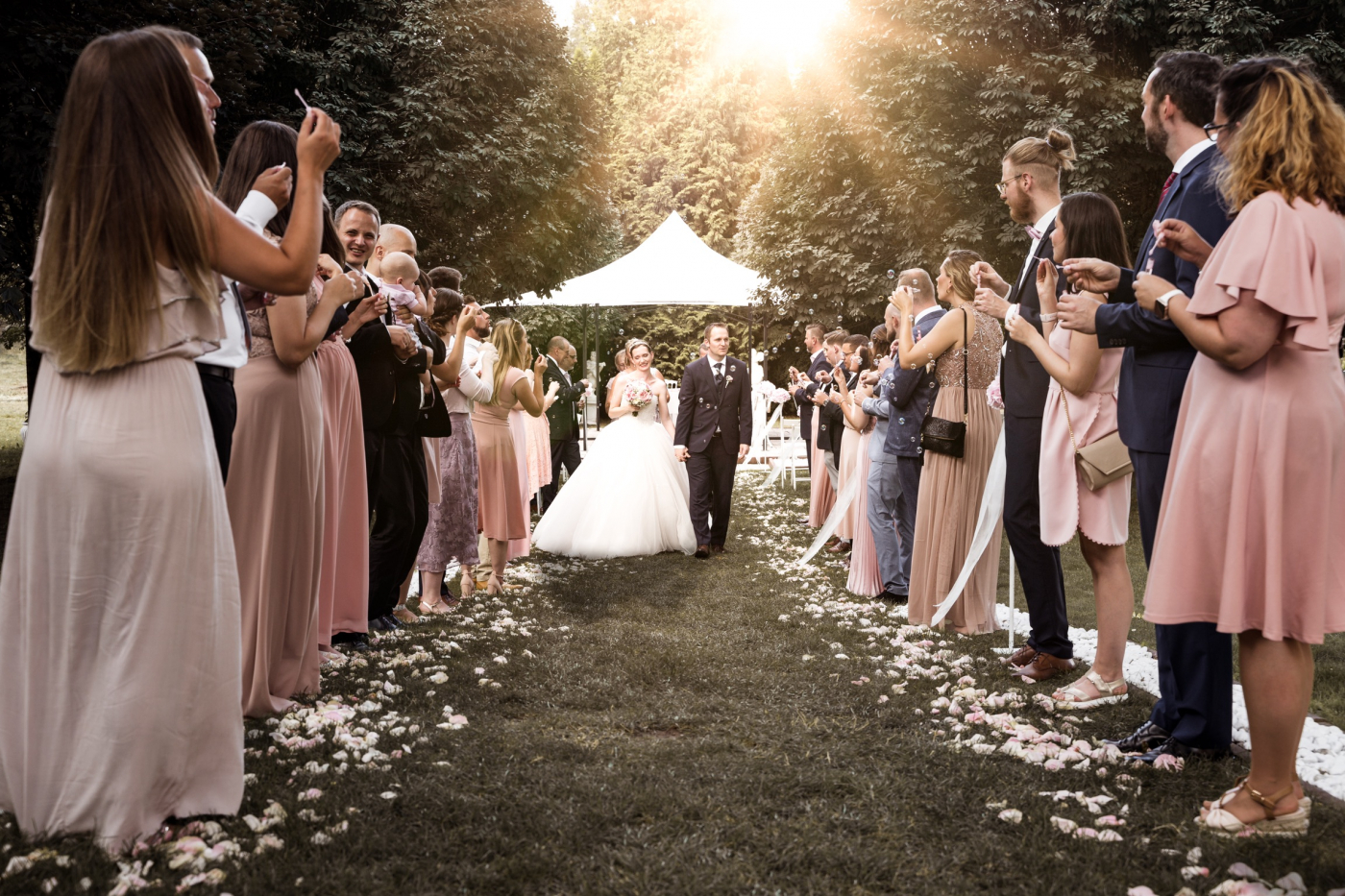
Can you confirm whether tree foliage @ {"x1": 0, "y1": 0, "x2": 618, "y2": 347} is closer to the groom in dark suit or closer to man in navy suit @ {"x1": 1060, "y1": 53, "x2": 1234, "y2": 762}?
the groom in dark suit

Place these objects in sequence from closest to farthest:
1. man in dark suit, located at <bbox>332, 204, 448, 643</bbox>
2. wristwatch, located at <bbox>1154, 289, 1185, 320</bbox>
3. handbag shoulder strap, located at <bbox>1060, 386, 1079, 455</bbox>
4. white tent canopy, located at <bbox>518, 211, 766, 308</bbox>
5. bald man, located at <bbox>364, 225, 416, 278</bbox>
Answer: wristwatch, located at <bbox>1154, 289, 1185, 320</bbox> < handbag shoulder strap, located at <bbox>1060, 386, 1079, 455</bbox> < man in dark suit, located at <bbox>332, 204, 448, 643</bbox> < bald man, located at <bbox>364, 225, 416, 278</bbox> < white tent canopy, located at <bbox>518, 211, 766, 308</bbox>

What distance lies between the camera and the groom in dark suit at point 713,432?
1077cm

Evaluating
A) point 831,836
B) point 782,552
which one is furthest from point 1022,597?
point 831,836

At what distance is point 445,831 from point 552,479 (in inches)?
410

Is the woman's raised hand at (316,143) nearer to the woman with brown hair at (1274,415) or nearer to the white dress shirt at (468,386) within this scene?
the woman with brown hair at (1274,415)

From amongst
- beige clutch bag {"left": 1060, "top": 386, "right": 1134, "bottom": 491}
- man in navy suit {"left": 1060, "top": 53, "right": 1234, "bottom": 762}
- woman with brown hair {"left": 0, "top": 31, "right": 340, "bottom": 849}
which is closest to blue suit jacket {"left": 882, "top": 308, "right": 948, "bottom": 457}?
beige clutch bag {"left": 1060, "top": 386, "right": 1134, "bottom": 491}

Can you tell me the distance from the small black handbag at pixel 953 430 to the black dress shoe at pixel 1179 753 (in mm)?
2848

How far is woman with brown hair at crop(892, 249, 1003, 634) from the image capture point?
21.8ft

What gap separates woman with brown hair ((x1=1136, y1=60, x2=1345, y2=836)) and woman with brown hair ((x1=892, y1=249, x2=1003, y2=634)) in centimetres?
335

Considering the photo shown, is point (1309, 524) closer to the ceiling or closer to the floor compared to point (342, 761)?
closer to the ceiling

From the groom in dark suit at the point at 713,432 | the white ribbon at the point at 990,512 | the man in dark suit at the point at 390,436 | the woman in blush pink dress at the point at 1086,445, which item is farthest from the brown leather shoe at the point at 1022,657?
the groom in dark suit at the point at 713,432

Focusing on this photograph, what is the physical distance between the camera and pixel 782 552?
10852mm

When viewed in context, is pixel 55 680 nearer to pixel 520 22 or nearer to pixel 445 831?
pixel 445 831

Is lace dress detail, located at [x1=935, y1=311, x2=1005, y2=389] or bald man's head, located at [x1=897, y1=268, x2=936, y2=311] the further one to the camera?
bald man's head, located at [x1=897, y1=268, x2=936, y2=311]
